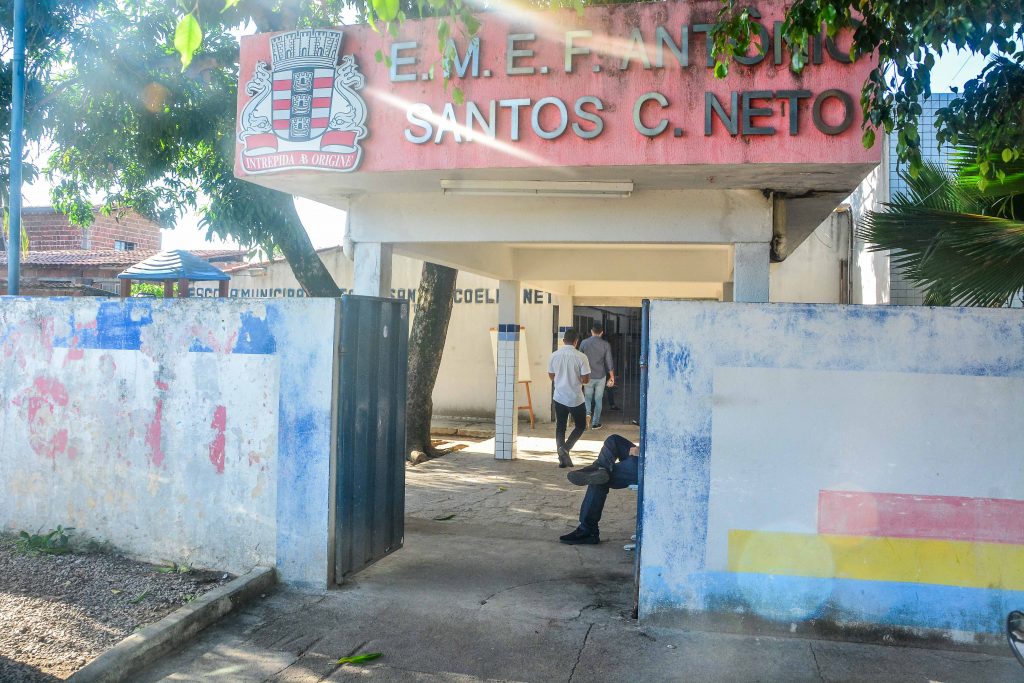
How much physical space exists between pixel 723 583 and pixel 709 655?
0.48 metres

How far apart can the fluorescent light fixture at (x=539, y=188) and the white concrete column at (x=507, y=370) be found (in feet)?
16.6

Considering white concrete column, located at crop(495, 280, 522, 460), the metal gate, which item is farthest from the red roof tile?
the metal gate

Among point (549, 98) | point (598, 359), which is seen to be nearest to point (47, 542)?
point (549, 98)

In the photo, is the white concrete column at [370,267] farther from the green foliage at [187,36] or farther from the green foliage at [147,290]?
the green foliage at [147,290]

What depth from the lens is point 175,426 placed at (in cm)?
610

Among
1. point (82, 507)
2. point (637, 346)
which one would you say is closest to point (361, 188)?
point (82, 507)

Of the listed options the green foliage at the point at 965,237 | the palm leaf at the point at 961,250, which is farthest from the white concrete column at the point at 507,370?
the palm leaf at the point at 961,250

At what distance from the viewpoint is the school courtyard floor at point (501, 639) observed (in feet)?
14.8

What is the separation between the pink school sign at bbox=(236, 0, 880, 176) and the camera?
5602 millimetres

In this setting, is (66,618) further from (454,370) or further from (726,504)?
(454,370)

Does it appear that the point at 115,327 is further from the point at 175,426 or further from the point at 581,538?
the point at 581,538

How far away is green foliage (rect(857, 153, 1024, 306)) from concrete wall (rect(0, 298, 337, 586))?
402 centimetres

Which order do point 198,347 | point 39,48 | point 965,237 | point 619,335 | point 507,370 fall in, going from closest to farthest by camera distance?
point 965,237 < point 198,347 < point 39,48 < point 507,370 < point 619,335

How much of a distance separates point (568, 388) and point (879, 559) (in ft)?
20.5
